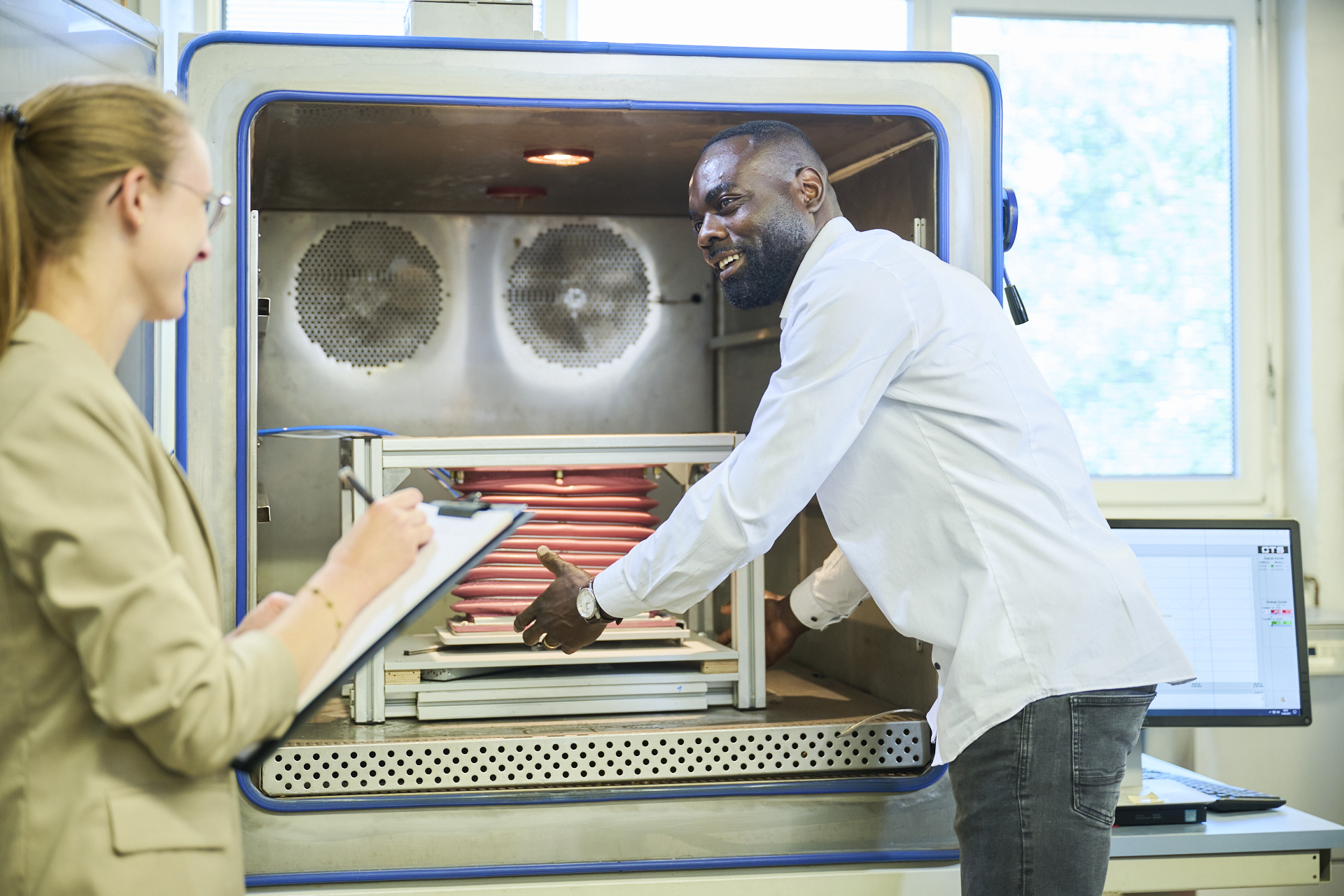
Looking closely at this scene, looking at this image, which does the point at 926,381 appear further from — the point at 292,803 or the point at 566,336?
the point at 566,336

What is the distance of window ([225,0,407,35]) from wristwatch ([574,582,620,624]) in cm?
172

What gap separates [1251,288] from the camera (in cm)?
276

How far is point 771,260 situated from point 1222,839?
40.9 inches

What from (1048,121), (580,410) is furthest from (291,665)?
(1048,121)

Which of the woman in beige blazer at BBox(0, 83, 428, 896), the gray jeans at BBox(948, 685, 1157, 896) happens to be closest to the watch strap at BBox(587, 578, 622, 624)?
the gray jeans at BBox(948, 685, 1157, 896)

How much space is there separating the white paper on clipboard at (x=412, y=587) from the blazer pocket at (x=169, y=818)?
10 centimetres

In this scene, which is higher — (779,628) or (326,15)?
(326,15)

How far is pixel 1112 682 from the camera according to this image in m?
1.28

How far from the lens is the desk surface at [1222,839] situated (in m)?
1.56

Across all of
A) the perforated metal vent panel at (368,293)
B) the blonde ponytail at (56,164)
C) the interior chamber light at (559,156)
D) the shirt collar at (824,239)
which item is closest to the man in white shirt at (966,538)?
the shirt collar at (824,239)

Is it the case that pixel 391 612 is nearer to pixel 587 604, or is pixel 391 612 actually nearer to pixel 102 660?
pixel 102 660

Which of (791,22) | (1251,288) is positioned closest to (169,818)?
(791,22)

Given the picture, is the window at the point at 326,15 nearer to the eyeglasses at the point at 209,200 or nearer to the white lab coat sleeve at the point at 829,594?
the white lab coat sleeve at the point at 829,594

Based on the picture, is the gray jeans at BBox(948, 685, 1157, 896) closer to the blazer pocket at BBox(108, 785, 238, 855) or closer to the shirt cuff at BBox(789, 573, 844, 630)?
the shirt cuff at BBox(789, 573, 844, 630)
